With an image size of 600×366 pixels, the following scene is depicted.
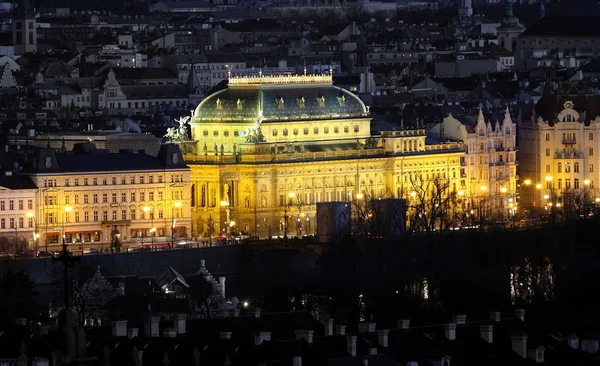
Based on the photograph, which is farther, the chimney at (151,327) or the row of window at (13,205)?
the row of window at (13,205)

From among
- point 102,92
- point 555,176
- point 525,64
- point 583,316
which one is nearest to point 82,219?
point 555,176

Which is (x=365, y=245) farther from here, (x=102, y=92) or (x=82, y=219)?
(x=102, y=92)

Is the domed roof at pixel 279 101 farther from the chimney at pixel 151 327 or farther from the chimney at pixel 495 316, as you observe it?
the chimney at pixel 151 327

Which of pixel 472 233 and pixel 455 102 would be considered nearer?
pixel 472 233

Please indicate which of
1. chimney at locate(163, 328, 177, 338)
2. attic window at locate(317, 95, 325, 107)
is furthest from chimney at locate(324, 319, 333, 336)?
attic window at locate(317, 95, 325, 107)

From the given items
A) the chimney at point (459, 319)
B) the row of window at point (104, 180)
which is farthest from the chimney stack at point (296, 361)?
the row of window at point (104, 180)

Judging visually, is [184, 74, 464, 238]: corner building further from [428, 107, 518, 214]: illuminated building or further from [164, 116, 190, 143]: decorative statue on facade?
[428, 107, 518, 214]: illuminated building

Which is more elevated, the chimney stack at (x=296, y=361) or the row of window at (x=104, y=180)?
the row of window at (x=104, y=180)
